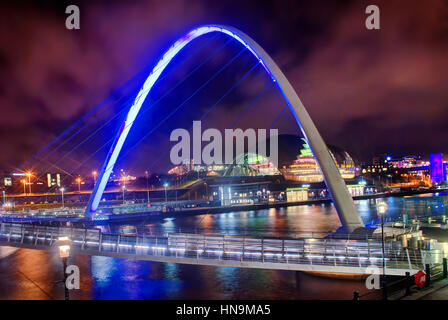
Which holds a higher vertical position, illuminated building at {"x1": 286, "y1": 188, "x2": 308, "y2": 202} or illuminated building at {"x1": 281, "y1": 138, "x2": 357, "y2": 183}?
illuminated building at {"x1": 281, "y1": 138, "x2": 357, "y2": 183}

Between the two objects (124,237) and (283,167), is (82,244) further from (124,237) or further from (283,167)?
(283,167)

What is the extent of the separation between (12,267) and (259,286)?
16.0 meters

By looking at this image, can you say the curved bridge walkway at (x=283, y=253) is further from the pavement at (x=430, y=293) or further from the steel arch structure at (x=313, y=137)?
the steel arch structure at (x=313, y=137)

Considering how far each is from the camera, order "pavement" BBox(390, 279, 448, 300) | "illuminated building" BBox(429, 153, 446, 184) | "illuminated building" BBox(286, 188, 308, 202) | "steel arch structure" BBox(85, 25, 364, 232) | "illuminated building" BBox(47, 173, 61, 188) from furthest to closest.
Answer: "illuminated building" BBox(47, 173, 61, 188) < "illuminated building" BBox(429, 153, 446, 184) < "illuminated building" BBox(286, 188, 308, 202) < "steel arch structure" BBox(85, 25, 364, 232) < "pavement" BBox(390, 279, 448, 300)

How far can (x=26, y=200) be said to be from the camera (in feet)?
327

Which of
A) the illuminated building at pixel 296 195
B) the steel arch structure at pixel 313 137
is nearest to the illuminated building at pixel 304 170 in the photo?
the illuminated building at pixel 296 195

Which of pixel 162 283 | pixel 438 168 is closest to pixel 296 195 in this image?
pixel 162 283

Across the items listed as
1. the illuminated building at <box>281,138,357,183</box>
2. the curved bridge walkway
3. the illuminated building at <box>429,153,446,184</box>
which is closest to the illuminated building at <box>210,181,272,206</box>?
the illuminated building at <box>281,138,357,183</box>

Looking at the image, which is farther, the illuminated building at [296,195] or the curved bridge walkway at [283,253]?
the illuminated building at [296,195]

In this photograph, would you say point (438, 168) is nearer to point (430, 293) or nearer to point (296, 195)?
point (296, 195)

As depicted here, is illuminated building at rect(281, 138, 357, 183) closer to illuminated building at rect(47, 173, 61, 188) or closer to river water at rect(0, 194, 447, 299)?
illuminated building at rect(47, 173, 61, 188)
